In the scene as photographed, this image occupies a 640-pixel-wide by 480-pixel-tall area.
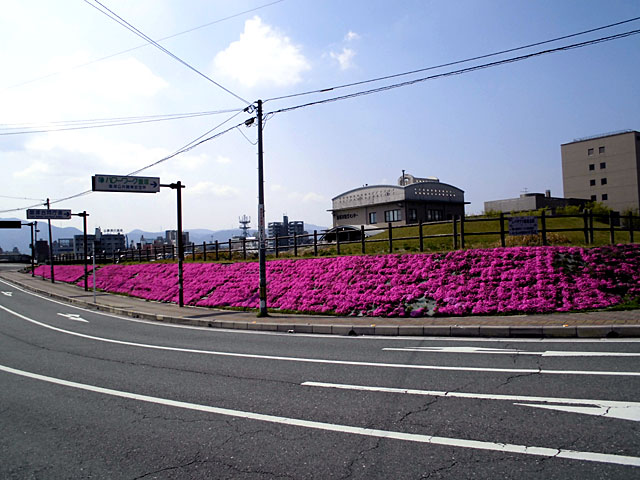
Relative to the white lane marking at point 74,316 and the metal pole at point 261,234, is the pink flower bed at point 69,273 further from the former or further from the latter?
the metal pole at point 261,234

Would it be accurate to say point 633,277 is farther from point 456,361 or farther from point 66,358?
point 66,358

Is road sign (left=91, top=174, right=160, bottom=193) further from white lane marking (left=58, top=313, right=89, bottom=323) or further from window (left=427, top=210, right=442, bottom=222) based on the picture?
A: window (left=427, top=210, right=442, bottom=222)

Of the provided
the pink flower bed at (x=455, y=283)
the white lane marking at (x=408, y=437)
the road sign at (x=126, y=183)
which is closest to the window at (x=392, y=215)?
the pink flower bed at (x=455, y=283)

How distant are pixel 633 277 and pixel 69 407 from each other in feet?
46.8

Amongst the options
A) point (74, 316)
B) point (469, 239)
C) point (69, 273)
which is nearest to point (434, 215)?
point (469, 239)

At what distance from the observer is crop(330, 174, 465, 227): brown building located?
2008 inches

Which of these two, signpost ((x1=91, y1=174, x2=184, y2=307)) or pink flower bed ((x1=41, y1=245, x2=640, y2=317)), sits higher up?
signpost ((x1=91, y1=174, x2=184, y2=307))

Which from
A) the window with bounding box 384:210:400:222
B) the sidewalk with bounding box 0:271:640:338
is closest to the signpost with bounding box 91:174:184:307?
the sidewalk with bounding box 0:271:640:338

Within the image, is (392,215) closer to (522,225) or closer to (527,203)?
(527,203)

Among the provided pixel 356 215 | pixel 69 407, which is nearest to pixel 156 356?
pixel 69 407

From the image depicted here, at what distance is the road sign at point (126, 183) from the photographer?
2150 cm

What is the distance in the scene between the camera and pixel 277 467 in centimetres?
410

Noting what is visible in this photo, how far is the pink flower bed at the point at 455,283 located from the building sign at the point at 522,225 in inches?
23.7

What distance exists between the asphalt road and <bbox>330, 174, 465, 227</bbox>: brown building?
41826 millimetres
